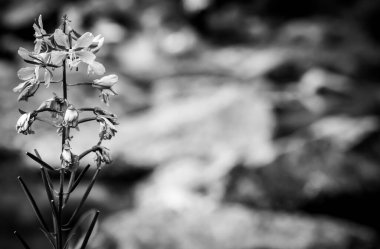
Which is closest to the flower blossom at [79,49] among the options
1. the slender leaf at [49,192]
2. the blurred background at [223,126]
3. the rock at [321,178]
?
the slender leaf at [49,192]

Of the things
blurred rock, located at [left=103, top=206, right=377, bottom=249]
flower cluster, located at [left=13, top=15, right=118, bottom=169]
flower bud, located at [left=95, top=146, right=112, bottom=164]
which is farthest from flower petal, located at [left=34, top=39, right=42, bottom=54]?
blurred rock, located at [left=103, top=206, right=377, bottom=249]

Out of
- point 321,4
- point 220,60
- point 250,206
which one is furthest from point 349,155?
point 321,4

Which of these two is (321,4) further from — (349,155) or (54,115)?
(54,115)

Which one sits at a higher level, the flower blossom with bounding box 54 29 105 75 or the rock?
the rock

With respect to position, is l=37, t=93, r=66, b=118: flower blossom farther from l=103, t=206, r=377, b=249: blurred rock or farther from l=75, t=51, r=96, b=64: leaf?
l=103, t=206, r=377, b=249: blurred rock

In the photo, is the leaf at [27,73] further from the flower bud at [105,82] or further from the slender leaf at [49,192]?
the slender leaf at [49,192]

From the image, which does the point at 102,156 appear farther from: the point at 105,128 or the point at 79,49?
the point at 79,49
